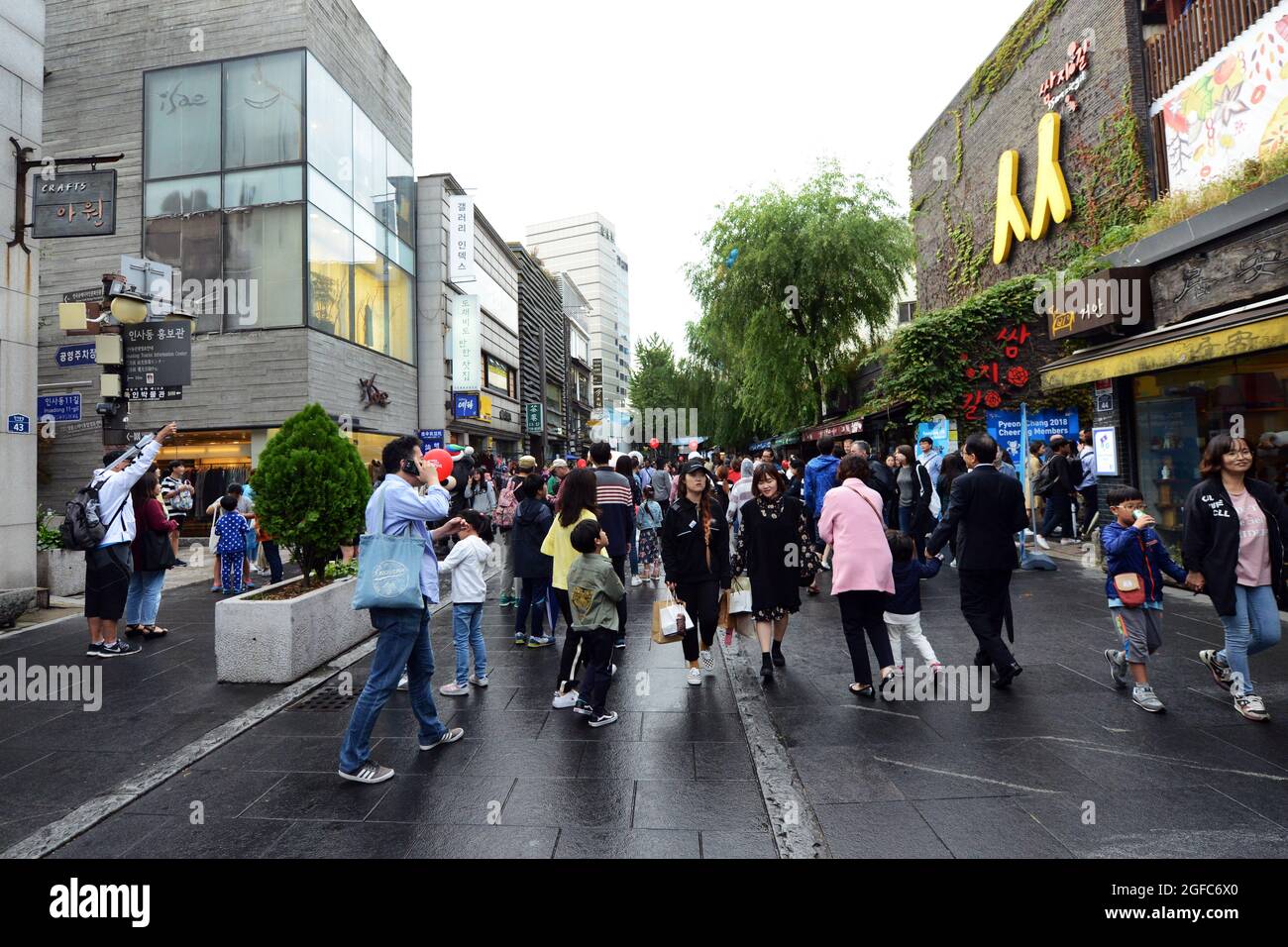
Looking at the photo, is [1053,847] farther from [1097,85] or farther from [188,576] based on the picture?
[1097,85]

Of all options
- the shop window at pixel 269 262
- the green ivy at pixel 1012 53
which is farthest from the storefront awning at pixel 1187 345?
the shop window at pixel 269 262

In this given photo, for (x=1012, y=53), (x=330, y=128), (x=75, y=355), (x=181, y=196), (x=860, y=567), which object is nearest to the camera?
(x=860, y=567)

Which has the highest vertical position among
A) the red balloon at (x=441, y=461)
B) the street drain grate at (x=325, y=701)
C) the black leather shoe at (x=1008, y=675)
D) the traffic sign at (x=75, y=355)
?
the traffic sign at (x=75, y=355)

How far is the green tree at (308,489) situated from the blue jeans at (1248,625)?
23.0 feet

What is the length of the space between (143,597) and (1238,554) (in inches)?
382

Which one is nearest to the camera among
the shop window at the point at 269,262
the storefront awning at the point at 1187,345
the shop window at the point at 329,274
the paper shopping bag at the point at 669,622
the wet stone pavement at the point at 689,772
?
the wet stone pavement at the point at 689,772

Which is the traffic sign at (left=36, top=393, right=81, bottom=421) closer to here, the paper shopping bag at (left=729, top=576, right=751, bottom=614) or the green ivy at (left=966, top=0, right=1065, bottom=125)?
the paper shopping bag at (left=729, top=576, right=751, bottom=614)

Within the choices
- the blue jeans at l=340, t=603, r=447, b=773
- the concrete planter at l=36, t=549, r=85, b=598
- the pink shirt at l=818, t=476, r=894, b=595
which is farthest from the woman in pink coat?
the concrete planter at l=36, t=549, r=85, b=598

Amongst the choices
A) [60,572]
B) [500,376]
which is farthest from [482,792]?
[500,376]

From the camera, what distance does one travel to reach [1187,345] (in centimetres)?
754

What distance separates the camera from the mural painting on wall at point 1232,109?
8594 mm

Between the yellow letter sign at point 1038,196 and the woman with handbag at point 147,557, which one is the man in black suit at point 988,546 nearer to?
the woman with handbag at point 147,557

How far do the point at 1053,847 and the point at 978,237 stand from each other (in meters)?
18.3

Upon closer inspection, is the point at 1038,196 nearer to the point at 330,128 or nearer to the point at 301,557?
the point at 301,557
